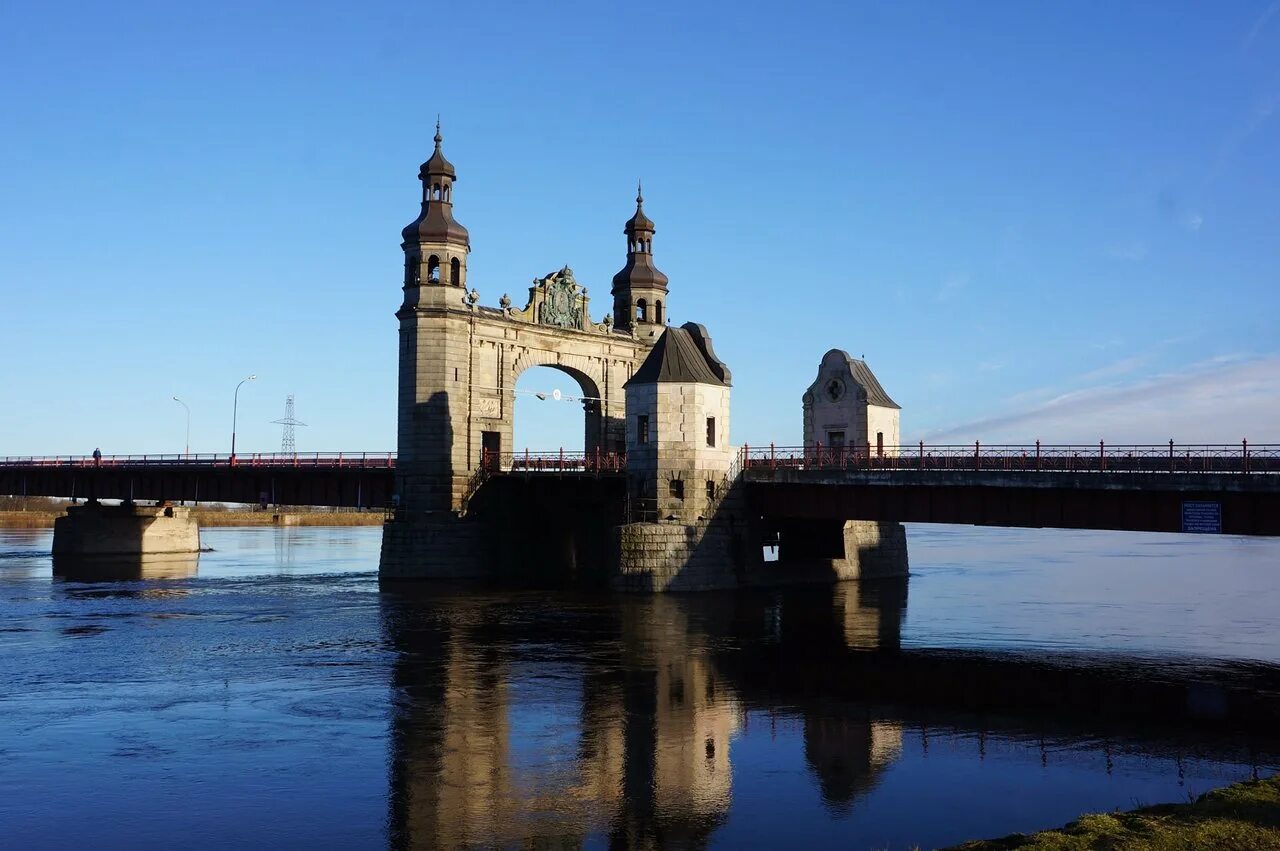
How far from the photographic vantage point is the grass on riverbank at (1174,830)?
49.3 ft

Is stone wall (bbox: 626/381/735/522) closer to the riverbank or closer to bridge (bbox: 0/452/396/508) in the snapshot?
bridge (bbox: 0/452/396/508)

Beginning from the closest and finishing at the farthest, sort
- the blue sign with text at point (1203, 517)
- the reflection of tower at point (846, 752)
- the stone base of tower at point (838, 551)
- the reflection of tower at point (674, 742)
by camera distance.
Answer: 1. the reflection of tower at point (674, 742)
2. the reflection of tower at point (846, 752)
3. the blue sign with text at point (1203, 517)
4. the stone base of tower at point (838, 551)

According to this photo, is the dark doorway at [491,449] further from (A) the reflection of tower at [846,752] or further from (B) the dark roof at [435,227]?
(A) the reflection of tower at [846,752]

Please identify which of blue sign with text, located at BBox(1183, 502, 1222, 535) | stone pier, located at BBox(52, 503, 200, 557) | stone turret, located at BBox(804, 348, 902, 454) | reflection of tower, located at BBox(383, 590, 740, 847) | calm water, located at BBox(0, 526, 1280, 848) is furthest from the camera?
stone pier, located at BBox(52, 503, 200, 557)

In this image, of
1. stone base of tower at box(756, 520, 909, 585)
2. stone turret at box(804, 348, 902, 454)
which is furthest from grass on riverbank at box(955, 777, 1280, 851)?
stone turret at box(804, 348, 902, 454)

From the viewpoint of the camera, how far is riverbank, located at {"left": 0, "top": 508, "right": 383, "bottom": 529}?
163 metres

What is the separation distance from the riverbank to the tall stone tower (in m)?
109

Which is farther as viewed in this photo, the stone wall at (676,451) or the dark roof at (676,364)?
the dark roof at (676,364)

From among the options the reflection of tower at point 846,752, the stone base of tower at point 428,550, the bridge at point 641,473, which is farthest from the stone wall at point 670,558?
the reflection of tower at point 846,752

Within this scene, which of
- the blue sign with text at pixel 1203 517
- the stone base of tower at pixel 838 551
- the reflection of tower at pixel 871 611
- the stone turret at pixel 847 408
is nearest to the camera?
the reflection of tower at pixel 871 611

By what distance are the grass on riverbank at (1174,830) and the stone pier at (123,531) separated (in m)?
94.4

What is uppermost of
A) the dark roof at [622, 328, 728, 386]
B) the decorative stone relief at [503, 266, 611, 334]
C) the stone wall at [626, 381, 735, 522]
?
the decorative stone relief at [503, 266, 611, 334]

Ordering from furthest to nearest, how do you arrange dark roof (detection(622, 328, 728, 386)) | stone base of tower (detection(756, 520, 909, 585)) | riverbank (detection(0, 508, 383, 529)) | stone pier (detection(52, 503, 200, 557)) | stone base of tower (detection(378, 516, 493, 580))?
riverbank (detection(0, 508, 383, 529)) → stone pier (detection(52, 503, 200, 557)) → stone base of tower (detection(378, 516, 493, 580)) → stone base of tower (detection(756, 520, 909, 585)) → dark roof (detection(622, 328, 728, 386))

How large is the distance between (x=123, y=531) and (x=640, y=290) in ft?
169
